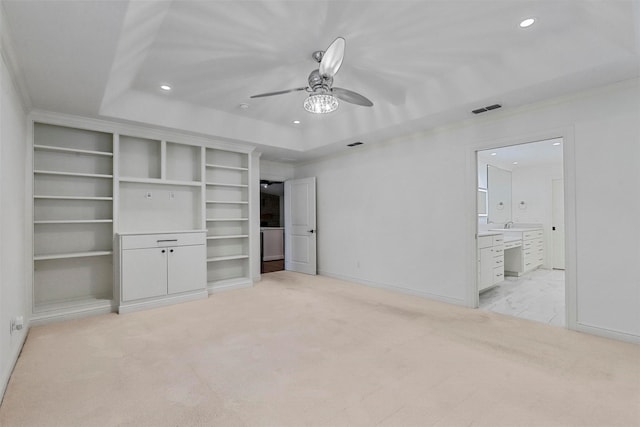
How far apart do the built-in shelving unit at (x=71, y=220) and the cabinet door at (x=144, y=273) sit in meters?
0.29

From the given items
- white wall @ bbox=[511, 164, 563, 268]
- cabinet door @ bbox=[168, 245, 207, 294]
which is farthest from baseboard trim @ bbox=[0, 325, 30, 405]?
white wall @ bbox=[511, 164, 563, 268]

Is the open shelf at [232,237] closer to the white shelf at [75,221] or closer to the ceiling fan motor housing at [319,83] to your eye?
the white shelf at [75,221]

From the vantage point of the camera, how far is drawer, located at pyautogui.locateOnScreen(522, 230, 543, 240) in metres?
5.96

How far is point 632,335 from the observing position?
107 inches

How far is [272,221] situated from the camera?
870 centimetres

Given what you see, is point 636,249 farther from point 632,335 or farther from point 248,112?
point 248,112

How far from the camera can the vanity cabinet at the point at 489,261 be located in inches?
168

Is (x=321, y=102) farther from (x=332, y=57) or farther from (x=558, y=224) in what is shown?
(x=558, y=224)

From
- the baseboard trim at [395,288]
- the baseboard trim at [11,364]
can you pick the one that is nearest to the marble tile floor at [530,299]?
the baseboard trim at [395,288]

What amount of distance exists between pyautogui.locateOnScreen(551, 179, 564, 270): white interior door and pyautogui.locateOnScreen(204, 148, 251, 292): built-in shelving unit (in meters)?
6.69

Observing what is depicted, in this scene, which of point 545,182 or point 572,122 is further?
point 545,182

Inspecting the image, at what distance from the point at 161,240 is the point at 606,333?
506 cm

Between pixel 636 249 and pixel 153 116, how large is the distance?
543 centimetres

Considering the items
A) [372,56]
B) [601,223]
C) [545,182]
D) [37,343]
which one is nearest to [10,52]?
[37,343]
